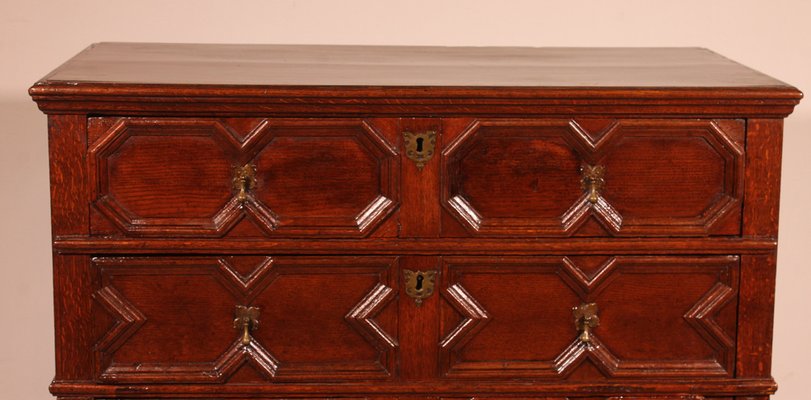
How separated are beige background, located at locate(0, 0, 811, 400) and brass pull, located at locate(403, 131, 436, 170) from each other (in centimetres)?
103

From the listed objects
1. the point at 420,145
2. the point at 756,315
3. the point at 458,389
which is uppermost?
the point at 420,145

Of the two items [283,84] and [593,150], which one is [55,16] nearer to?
[283,84]

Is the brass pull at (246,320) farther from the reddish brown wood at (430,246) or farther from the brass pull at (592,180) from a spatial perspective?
the brass pull at (592,180)

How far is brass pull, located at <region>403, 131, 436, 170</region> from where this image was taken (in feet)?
9.62

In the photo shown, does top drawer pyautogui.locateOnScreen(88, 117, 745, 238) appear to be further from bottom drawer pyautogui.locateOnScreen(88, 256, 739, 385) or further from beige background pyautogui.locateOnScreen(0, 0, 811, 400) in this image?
beige background pyautogui.locateOnScreen(0, 0, 811, 400)

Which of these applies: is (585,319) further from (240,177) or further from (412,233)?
(240,177)

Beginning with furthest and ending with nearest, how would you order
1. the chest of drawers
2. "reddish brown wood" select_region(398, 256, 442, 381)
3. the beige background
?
the beige background
"reddish brown wood" select_region(398, 256, 442, 381)
the chest of drawers

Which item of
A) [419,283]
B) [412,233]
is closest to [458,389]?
[419,283]

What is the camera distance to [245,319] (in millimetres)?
3014

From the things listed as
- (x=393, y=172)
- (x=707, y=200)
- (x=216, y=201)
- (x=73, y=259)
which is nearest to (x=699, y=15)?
(x=707, y=200)

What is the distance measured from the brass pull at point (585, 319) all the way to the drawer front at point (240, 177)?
1.39 ft

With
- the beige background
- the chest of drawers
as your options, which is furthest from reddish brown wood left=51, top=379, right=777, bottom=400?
the beige background

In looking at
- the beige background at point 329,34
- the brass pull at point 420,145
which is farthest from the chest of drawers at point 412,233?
the beige background at point 329,34

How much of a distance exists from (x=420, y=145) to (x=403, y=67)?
1.08ft
